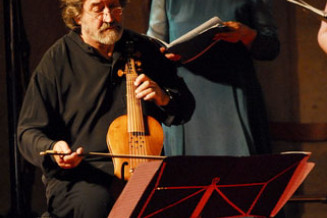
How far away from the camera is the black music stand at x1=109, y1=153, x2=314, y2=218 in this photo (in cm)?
183

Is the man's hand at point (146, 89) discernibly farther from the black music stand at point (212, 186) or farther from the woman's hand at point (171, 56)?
the black music stand at point (212, 186)

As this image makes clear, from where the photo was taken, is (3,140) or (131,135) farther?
(3,140)

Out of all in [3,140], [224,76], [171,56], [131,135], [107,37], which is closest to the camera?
[131,135]

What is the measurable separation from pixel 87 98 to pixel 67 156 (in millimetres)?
450

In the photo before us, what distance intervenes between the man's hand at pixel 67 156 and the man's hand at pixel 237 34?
0.88 metres

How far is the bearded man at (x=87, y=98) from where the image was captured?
7.52 ft

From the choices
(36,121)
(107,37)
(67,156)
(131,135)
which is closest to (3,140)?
(36,121)

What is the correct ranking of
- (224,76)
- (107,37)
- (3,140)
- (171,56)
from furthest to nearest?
(3,140)
(224,76)
(171,56)
(107,37)

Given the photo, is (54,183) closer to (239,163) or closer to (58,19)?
(239,163)

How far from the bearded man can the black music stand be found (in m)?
0.37

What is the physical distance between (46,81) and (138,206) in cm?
80

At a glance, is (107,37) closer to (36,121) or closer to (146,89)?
(146,89)

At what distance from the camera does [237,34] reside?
264 cm

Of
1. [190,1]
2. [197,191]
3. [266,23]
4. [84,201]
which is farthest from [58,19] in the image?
[197,191]
